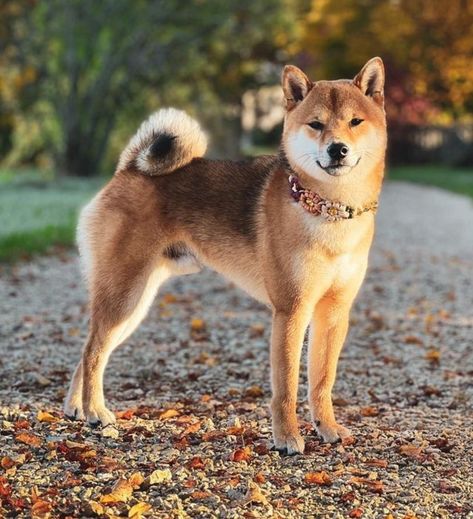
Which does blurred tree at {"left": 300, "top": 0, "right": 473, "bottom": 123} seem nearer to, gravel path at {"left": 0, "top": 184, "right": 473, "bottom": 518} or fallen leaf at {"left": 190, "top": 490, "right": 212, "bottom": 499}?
gravel path at {"left": 0, "top": 184, "right": 473, "bottom": 518}

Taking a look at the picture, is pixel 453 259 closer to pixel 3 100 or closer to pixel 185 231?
pixel 185 231

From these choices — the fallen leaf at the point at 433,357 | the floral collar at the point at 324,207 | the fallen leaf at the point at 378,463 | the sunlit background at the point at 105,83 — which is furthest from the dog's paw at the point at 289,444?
the sunlit background at the point at 105,83

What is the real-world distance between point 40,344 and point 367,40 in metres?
27.9

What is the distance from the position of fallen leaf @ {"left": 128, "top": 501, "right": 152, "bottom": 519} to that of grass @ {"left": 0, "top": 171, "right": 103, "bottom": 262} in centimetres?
749

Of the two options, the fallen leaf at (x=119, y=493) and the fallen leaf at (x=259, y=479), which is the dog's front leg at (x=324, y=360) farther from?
the fallen leaf at (x=119, y=493)

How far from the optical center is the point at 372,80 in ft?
14.5

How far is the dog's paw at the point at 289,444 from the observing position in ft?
14.3

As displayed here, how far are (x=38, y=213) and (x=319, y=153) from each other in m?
11.2

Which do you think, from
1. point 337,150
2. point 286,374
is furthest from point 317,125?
point 286,374

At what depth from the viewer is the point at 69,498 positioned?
373 cm

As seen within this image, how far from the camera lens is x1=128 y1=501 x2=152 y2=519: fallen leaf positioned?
360 centimetres

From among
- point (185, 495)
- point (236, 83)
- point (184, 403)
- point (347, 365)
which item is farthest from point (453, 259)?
point (236, 83)

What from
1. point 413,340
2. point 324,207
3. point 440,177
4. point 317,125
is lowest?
point 440,177

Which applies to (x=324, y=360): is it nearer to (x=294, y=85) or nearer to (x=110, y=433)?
(x=110, y=433)
